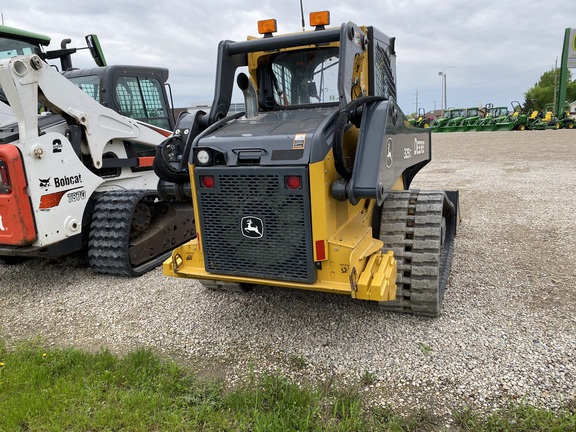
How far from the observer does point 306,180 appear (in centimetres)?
289

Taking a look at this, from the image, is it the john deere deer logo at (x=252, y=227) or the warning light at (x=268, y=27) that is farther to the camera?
the warning light at (x=268, y=27)

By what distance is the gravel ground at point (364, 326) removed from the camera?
291 centimetres

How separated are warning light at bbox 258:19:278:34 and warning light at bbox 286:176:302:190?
1516 mm

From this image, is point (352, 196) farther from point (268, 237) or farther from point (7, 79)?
point (7, 79)

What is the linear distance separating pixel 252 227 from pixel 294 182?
453 millimetres

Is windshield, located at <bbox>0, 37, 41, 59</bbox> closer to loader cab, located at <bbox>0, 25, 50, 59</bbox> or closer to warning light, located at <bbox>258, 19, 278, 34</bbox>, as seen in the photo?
loader cab, located at <bbox>0, 25, 50, 59</bbox>

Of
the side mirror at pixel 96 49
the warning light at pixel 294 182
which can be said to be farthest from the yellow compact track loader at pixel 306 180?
the side mirror at pixel 96 49

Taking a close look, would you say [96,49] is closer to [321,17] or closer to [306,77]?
[306,77]

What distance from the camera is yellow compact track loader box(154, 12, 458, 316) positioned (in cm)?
297

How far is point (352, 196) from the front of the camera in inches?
116

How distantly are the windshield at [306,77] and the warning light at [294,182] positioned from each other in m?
1.27

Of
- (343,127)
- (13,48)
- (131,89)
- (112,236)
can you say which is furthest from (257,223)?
(13,48)

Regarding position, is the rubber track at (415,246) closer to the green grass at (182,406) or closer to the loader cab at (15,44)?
the green grass at (182,406)

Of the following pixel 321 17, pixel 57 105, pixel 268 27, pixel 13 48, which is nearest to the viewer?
pixel 321 17
